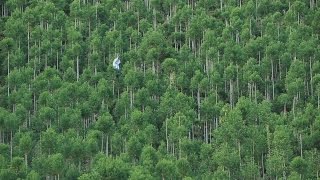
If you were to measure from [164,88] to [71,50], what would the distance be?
10.1m

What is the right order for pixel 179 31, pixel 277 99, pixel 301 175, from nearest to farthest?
1. pixel 301 175
2. pixel 277 99
3. pixel 179 31

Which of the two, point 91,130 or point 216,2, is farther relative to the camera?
point 216,2

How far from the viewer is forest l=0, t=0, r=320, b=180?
56188 mm

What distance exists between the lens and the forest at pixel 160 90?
56188mm

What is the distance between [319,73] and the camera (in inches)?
2648

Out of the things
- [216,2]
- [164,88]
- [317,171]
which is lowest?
[317,171]

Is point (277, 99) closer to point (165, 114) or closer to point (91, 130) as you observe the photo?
point (165, 114)

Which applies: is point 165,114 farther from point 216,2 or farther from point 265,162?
point 216,2

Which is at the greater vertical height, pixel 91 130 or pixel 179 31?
pixel 179 31

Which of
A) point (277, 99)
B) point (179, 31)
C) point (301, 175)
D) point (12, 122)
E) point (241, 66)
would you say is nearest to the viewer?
point (301, 175)

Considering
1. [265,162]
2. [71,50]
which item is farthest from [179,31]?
[265,162]

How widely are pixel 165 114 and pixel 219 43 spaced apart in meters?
12.4

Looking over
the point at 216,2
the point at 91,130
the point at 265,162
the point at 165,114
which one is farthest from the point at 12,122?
the point at 216,2

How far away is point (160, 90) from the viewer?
66.6 m
